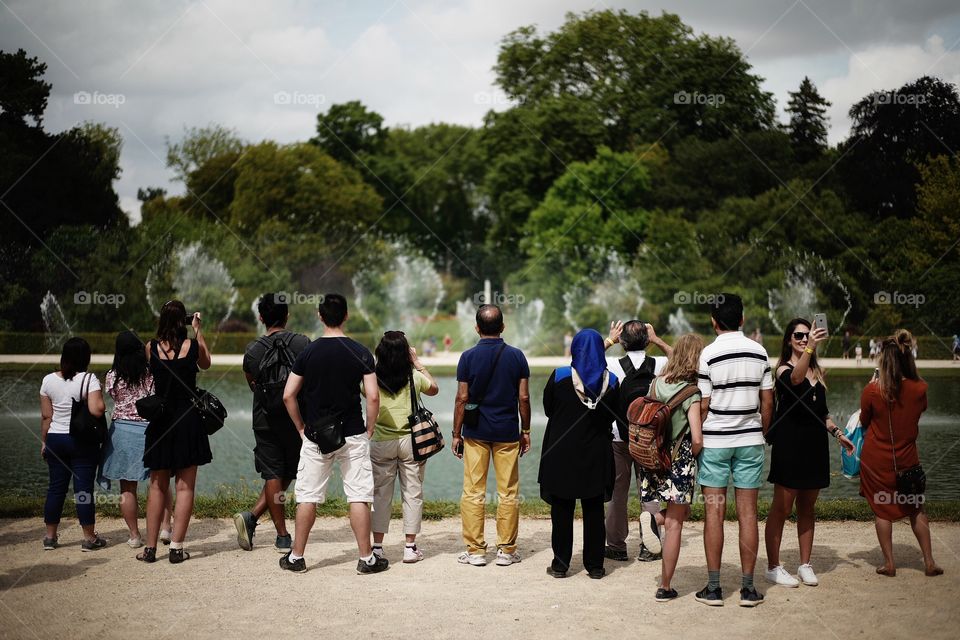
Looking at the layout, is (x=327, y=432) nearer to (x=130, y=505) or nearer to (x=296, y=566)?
(x=296, y=566)

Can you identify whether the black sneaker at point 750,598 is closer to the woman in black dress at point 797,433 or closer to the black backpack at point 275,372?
the woman in black dress at point 797,433

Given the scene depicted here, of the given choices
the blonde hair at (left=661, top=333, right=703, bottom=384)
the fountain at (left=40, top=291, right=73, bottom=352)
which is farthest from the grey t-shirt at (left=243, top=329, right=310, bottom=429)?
the fountain at (left=40, top=291, right=73, bottom=352)

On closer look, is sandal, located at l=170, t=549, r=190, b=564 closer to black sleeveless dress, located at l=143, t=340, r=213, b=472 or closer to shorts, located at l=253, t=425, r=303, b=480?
black sleeveless dress, located at l=143, t=340, r=213, b=472

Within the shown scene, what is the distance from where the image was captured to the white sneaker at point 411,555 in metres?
7.36

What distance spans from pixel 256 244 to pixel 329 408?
42.6m

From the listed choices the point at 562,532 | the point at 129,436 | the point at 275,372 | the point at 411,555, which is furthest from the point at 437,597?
the point at 129,436

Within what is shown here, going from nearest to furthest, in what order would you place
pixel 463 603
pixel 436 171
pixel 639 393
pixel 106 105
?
1. pixel 463 603
2. pixel 639 393
3. pixel 106 105
4. pixel 436 171

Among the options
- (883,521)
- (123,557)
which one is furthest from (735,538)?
(123,557)

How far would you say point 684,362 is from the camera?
6.36 metres

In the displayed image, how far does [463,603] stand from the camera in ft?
20.7

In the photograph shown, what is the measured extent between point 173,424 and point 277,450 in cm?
85

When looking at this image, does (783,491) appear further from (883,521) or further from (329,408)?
(329,408)

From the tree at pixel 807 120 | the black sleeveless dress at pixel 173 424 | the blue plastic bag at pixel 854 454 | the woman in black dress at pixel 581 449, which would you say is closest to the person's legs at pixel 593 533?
the woman in black dress at pixel 581 449

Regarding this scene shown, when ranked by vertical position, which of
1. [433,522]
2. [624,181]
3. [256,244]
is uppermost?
[624,181]
